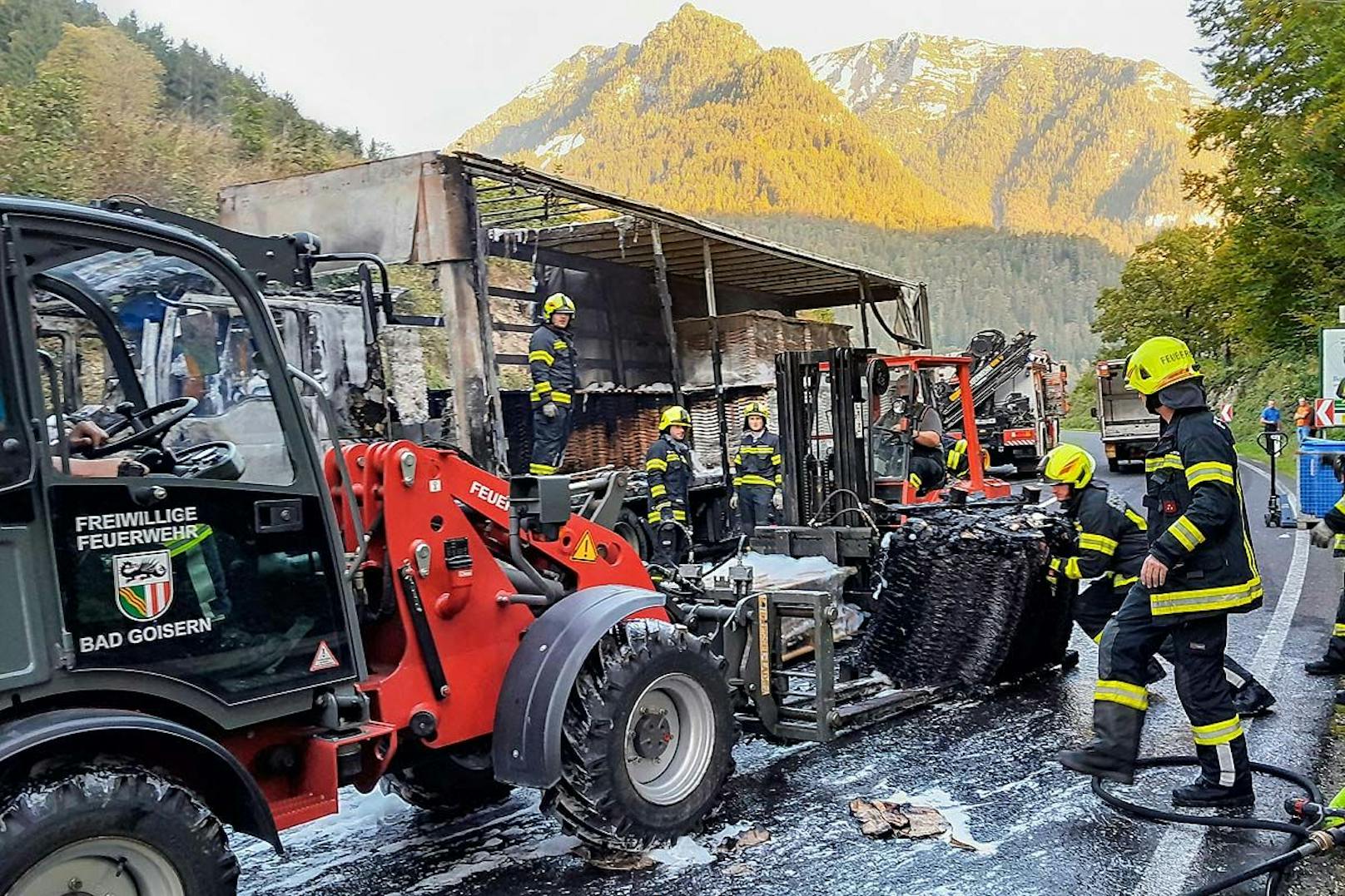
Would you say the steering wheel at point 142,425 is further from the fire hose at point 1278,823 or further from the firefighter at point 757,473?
the firefighter at point 757,473

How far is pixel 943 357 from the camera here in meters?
11.1

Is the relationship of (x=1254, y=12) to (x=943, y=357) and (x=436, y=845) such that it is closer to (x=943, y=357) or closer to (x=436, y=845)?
(x=943, y=357)

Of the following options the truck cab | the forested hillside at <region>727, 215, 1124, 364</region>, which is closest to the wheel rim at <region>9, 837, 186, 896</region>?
the truck cab

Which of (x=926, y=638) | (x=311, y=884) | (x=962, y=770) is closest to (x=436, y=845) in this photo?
(x=311, y=884)

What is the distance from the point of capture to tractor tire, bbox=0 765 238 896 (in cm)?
261

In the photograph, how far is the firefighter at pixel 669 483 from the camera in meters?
11.3

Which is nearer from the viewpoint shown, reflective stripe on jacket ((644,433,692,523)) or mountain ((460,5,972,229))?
reflective stripe on jacket ((644,433,692,523))

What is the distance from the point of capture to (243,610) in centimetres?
316

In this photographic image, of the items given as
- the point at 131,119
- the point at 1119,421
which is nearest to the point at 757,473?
the point at 1119,421

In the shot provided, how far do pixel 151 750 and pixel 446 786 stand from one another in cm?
181

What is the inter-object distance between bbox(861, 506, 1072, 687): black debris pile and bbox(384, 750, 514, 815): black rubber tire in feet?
8.28

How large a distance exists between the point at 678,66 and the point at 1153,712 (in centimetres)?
10986

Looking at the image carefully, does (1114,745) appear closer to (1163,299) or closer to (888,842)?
(888,842)

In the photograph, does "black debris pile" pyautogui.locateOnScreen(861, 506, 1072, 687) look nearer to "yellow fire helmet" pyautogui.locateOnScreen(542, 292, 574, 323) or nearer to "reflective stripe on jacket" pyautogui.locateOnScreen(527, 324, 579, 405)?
"reflective stripe on jacket" pyautogui.locateOnScreen(527, 324, 579, 405)
